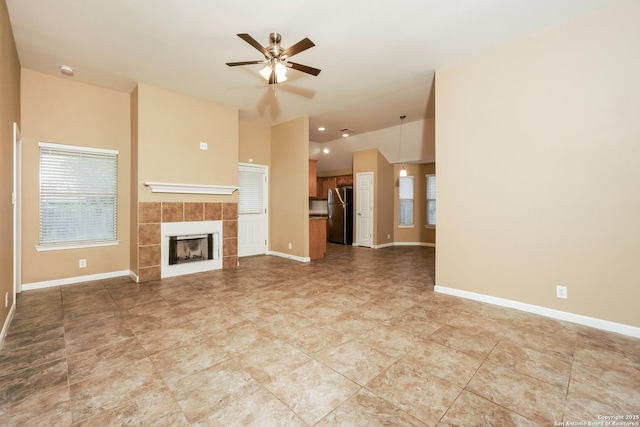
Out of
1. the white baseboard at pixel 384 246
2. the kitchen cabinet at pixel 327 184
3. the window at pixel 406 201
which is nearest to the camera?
the white baseboard at pixel 384 246

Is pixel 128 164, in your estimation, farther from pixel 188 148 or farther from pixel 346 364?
pixel 346 364

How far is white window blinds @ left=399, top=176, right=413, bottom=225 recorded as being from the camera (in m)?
8.39

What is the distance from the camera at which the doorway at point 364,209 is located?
306 inches

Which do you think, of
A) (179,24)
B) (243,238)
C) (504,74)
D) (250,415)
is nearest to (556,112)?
(504,74)

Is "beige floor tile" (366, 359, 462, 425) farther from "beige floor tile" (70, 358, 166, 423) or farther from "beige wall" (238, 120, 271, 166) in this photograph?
"beige wall" (238, 120, 271, 166)

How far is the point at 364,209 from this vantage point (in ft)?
26.0

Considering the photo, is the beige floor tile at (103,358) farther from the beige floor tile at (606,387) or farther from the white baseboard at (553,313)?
the white baseboard at (553,313)

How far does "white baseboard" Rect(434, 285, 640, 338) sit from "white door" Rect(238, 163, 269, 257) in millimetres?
4023

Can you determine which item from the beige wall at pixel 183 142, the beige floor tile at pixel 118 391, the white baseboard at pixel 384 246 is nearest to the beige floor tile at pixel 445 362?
the beige floor tile at pixel 118 391

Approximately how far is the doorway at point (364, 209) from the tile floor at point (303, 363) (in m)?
4.42

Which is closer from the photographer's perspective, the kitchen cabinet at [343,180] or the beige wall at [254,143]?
the beige wall at [254,143]

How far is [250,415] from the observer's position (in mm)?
1478

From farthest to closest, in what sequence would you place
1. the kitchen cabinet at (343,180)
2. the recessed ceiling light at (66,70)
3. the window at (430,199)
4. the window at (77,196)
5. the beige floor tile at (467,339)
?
the kitchen cabinet at (343,180) < the window at (430,199) < the window at (77,196) < the recessed ceiling light at (66,70) < the beige floor tile at (467,339)

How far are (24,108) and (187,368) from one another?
168 inches
